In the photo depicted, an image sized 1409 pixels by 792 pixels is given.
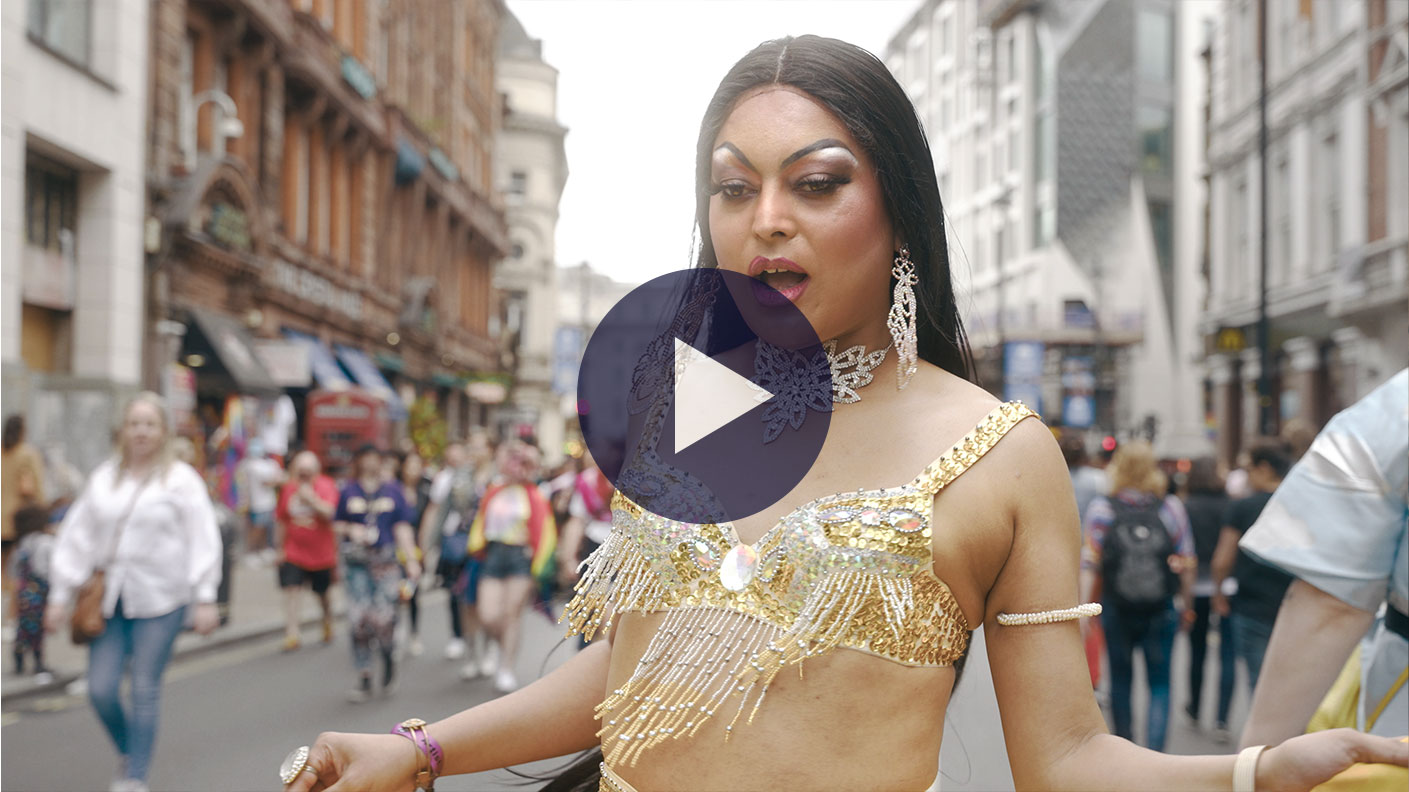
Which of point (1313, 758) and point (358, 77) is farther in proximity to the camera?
point (358, 77)

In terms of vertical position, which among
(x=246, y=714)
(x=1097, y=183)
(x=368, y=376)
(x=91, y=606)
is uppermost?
(x=1097, y=183)

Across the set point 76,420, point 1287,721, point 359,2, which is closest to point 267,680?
point 76,420

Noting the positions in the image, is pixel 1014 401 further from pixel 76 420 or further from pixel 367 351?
pixel 367 351

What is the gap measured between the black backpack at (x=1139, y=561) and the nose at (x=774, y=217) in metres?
5.95

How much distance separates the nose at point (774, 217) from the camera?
1454mm

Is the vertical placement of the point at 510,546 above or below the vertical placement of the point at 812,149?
below

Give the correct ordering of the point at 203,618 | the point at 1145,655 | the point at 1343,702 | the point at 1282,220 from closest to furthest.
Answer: the point at 1343,702 < the point at 203,618 < the point at 1145,655 < the point at 1282,220

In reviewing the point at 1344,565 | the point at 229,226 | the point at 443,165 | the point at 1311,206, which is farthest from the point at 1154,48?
the point at 1344,565

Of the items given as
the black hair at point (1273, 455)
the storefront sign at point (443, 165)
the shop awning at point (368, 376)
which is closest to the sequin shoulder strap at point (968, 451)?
the black hair at point (1273, 455)

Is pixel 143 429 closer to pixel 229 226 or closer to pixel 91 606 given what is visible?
pixel 91 606

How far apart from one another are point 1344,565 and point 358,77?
76.0 feet

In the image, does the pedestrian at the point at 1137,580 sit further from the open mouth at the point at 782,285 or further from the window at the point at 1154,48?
the window at the point at 1154,48

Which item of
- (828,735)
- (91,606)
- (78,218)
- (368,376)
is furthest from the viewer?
(368,376)
